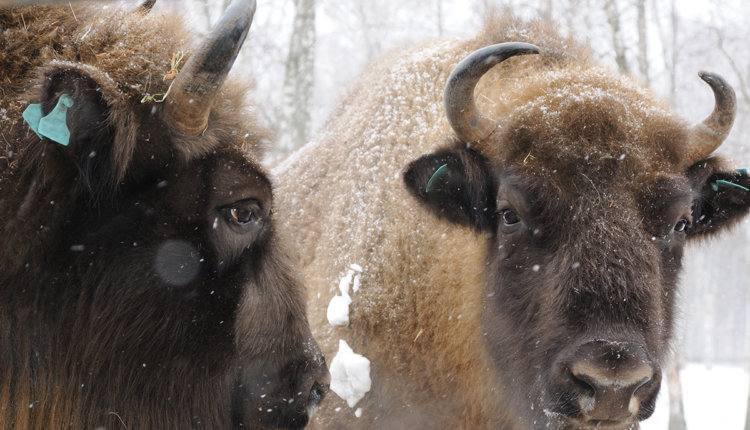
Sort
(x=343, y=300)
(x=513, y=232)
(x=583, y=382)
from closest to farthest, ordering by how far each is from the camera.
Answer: (x=583, y=382) → (x=513, y=232) → (x=343, y=300)

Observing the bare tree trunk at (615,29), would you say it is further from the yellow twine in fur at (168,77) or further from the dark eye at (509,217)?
the yellow twine in fur at (168,77)

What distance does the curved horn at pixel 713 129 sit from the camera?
154 inches

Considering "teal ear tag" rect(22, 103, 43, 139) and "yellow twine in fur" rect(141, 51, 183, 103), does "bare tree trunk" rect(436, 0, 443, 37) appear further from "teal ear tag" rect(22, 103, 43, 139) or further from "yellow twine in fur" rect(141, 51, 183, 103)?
"teal ear tag" rect(22, 103, 43, 139)

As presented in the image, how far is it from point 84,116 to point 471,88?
6.49ft

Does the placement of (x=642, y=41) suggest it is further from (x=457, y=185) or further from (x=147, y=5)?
(x=147, y=5)

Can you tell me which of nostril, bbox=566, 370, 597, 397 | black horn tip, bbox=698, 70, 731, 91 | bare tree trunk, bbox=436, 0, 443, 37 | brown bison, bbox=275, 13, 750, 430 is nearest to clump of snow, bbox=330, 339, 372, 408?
brown bison, bbox=275, 13, 750, 430

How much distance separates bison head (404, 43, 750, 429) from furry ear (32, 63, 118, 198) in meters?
1.82

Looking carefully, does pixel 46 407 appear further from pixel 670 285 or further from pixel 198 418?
pixel 670 285

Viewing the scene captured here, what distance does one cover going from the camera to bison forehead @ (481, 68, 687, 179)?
143 inches

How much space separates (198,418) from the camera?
3.16 meters

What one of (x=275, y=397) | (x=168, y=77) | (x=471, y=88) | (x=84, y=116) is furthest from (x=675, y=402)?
(x=84, y=116)

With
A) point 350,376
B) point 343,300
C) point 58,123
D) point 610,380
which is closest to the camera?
point 58,123

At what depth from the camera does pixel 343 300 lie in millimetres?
4570

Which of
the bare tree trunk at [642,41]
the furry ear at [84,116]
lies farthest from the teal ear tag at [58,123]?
the bare tree trunk at [642,41]
